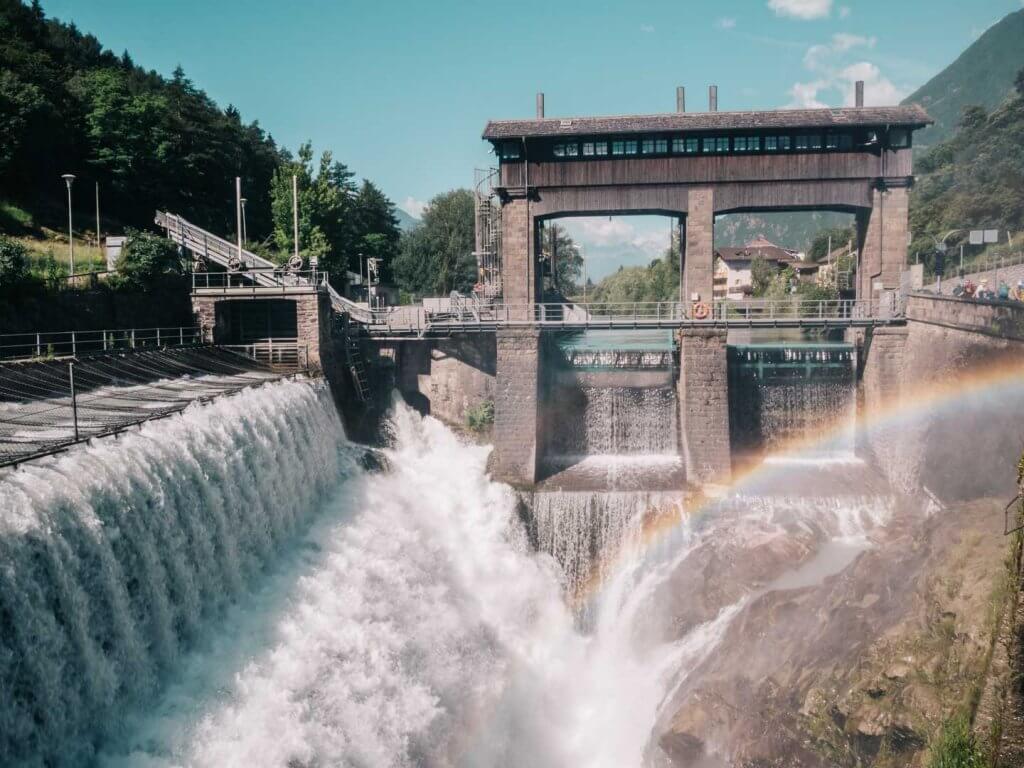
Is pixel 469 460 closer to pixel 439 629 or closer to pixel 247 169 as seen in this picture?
pixel 439 629


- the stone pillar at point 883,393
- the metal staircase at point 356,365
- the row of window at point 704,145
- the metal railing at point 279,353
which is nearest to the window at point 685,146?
the row of window at point 704,145

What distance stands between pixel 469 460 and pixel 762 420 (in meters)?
11.4

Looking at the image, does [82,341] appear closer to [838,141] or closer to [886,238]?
[838,141]

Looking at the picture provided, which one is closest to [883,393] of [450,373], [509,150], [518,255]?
[518,255]

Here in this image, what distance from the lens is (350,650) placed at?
709 inches

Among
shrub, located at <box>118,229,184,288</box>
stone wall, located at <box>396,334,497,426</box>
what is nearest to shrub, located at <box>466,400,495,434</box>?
stone wall, located at <box>396,334,497,426</box>

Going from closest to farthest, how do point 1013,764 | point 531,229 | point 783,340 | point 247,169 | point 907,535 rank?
point 1013,764 < point 907,535 < point 531,229 < point 783,340 < point 247,169

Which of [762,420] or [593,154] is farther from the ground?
[593,154]

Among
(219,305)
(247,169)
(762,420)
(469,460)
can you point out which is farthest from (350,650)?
(247,169)

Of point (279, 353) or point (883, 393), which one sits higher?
point (279, 353)

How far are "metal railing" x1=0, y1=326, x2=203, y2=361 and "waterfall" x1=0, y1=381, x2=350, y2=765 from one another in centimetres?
567

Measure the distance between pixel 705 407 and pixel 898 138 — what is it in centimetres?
1252

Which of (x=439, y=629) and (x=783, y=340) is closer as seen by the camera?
(x=439, y=629)

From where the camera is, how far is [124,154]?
4184cm
